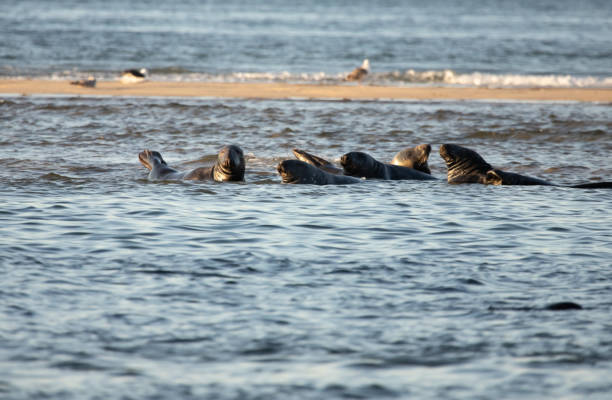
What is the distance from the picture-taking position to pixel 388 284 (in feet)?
20.2

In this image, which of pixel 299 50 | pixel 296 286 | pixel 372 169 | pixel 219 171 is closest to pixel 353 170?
pixel 372 169

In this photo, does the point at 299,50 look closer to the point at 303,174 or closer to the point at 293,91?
the point at 293,91

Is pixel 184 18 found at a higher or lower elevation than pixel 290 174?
higher

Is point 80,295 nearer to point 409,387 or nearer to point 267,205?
point 409,387

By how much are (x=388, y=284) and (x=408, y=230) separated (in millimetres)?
1919

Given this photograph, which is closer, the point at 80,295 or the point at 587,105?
the point at 80,295

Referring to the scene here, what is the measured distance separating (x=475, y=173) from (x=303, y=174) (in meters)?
2.37

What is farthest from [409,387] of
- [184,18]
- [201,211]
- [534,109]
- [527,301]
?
[184,18]

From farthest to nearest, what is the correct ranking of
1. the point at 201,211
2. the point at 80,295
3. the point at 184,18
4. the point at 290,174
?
the point at 184,18 < the point at 290,174 < the point at 201,211 < the point at 80,295

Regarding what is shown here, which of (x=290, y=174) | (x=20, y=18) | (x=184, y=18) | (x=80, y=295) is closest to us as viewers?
(x=80, y=295)

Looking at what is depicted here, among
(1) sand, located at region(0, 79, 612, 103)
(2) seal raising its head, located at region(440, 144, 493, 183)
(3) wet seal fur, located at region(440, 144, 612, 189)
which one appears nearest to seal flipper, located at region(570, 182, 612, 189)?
(3) wet seal fur, located at region(440, 144, 612, 189)

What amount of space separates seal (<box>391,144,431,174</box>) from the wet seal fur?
43cm

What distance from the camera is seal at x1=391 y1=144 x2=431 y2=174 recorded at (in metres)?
11.7

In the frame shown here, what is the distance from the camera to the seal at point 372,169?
11.1 meters
